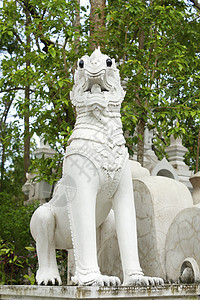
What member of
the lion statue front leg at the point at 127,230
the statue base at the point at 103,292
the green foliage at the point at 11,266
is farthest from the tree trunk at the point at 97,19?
the statue base at the point at 103,292

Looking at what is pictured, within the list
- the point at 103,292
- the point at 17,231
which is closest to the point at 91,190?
the point at 103,292

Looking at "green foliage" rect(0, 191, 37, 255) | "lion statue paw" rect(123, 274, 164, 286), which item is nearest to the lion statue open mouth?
"lion statue paw" rect(123, 274, 164, 286)

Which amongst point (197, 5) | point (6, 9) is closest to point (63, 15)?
point (6, 9)

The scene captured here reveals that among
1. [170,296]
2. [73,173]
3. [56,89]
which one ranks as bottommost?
[170,296]

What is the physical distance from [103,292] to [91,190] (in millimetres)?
768

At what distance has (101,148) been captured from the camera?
3.50 m

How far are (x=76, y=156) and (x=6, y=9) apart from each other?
20.1ft

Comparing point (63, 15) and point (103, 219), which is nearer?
point (103, 219)

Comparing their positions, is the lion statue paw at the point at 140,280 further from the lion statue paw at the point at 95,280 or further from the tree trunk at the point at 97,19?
the tree trunk at the point at 97,19

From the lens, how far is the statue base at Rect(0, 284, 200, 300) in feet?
9.74

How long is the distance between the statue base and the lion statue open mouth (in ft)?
0.34

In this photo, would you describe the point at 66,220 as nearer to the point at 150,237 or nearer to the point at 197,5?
the point at 150,237

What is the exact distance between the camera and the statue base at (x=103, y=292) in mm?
2969

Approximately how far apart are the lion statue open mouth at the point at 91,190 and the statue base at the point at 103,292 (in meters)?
0.10
